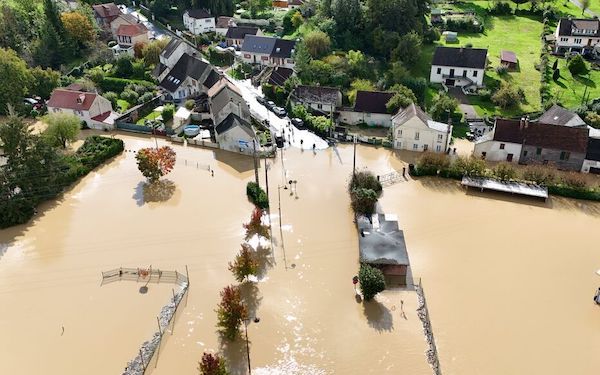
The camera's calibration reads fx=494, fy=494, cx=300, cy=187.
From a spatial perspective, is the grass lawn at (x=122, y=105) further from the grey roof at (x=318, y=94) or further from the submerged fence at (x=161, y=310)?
the submerged fence at (x=161, y=310)

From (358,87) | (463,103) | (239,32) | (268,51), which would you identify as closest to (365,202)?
(358,87)

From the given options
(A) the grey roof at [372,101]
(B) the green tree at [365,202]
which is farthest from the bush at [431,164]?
(A) the grey roof at [372,101]

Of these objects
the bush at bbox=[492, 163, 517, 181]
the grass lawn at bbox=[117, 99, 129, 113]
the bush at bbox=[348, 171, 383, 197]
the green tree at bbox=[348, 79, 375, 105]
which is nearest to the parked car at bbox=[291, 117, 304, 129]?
the green tree at bbox=[348, 79, 375, 105]

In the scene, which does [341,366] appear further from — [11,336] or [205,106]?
[205,106]

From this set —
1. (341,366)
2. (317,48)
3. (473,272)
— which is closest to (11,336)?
(341,366)

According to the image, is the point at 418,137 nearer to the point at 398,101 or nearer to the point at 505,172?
the point at 398,101

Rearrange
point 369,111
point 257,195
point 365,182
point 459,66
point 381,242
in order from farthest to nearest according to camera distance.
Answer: point 459,66
point 369,111
point 365,182
point 257,195
point 381,242

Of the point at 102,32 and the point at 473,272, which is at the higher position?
the point at 102,32
